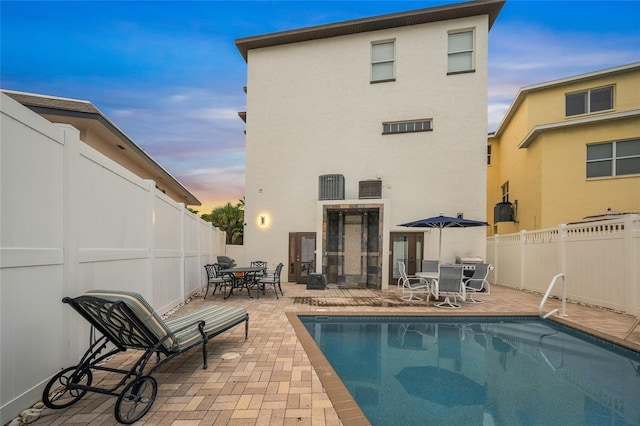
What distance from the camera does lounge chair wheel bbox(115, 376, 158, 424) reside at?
2.77m

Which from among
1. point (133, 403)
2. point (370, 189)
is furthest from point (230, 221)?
point (133, 403)

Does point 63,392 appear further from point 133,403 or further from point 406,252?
point 406,252

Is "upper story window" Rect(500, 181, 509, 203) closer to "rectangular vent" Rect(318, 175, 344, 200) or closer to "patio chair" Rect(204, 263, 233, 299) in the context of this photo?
"rectangular vent" Rect(318, 175, 344, 200)

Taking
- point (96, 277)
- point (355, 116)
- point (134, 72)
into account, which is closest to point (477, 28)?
point (355, 116)

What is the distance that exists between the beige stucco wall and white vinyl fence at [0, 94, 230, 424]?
8858 millimetres

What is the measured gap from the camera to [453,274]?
27.4ft

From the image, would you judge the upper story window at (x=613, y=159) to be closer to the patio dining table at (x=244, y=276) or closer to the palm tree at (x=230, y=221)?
the patio dining table at (x=244, y=276)

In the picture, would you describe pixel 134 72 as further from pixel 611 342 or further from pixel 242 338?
pixel 611 342

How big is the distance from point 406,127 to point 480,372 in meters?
11.2

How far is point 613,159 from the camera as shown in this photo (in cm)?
1346

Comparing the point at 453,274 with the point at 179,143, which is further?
the point at 179,143

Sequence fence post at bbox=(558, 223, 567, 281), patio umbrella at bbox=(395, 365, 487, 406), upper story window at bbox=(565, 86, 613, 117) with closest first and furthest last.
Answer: patio umbrella at bbox=(395, 365, 487, 406) < fence post at bbox=(558, 223, 567, 281) < upper story window at bbox=(565, 86, 613, 117)

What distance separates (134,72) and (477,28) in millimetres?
19055

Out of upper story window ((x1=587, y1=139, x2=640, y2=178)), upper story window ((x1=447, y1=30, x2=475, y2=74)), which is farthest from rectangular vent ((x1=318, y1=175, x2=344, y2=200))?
upper story window ((x1=587, y1=139, x2=640, y2=178))
